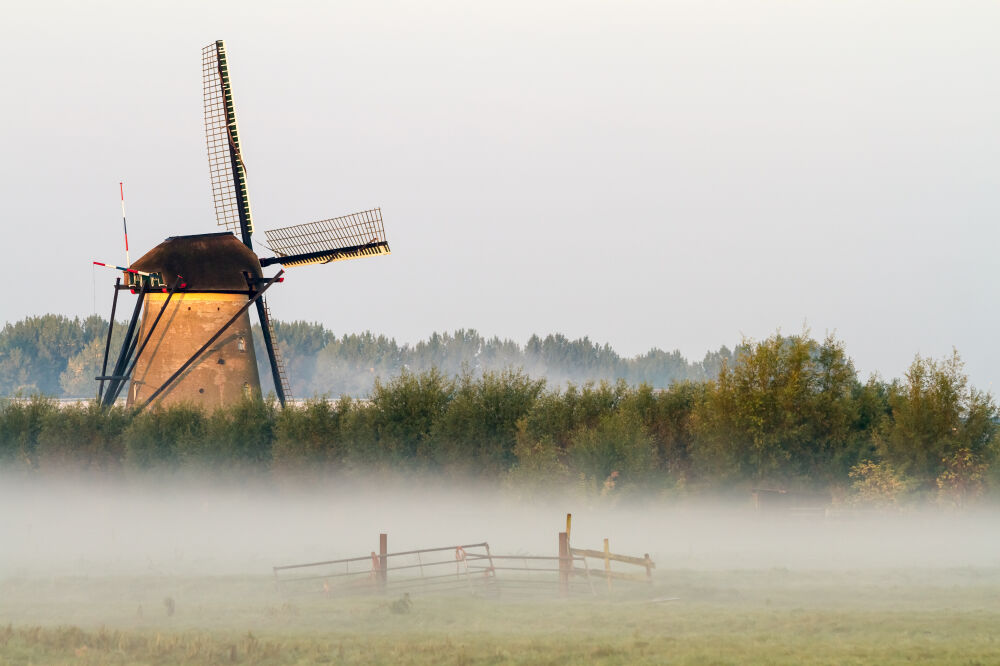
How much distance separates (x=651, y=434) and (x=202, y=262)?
24922 mm

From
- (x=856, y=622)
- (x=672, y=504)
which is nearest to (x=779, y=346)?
(x=672, y=504)

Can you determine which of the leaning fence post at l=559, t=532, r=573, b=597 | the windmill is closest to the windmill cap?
the windmill

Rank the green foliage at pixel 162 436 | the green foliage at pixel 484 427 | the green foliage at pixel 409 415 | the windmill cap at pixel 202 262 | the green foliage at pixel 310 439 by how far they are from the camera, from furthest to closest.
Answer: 1. the windmill cap at pixel 202 262
2. the green foliage at pixel 162 436
3. the green foliage at pixel 310 439
4. the green foliage at pixel 409 415
5. the green foliage at pixel 484 427

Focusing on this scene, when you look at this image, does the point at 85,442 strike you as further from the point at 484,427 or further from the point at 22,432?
the point at 484,427

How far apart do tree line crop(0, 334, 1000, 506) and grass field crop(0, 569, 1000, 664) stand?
8.68 meters

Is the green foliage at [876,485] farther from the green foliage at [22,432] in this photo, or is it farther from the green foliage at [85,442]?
the green foliage at [22,432]

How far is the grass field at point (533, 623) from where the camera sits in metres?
27.1

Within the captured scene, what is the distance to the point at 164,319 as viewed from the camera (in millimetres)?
62500

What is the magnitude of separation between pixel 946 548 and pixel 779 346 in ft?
36.7

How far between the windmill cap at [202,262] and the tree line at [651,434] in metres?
6.71

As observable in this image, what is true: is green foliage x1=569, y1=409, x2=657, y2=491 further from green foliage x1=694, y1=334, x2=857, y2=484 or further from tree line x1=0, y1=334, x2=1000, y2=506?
green foliage x1=694, y1=334, x2=857, y2=484

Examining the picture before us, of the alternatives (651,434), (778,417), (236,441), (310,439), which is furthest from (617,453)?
(236,441)

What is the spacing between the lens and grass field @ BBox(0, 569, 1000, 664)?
1067 inches

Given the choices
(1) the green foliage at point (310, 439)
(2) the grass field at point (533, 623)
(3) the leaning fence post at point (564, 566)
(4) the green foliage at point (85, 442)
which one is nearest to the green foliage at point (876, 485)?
(2) the grass field at point (533, 623)
